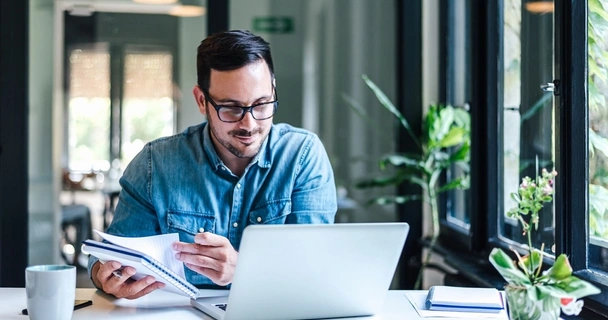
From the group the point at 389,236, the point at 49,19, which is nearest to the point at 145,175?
the point at 389,236

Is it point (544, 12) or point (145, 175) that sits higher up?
point (544, 12)

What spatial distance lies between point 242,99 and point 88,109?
2.05 m

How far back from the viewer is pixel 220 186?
1.95 meters

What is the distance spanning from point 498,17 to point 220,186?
128 cm

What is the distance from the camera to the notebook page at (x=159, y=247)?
4.96ft

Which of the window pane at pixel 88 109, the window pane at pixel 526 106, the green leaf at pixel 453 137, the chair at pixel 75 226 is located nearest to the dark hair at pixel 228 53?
the window pane at pixel 526 106

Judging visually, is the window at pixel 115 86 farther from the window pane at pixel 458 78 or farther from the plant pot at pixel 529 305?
the plant pot at pixel 529 305

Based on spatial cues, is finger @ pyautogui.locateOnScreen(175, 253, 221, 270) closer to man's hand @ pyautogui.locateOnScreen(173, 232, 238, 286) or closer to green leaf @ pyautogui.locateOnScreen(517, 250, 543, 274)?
man's hand @ pyautogui.locateOnScreen(173, 232, 238, 286)

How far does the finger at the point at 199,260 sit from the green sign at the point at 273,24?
2.21 metres

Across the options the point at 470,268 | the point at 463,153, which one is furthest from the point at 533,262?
the point at 463,153

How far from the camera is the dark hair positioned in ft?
6.15

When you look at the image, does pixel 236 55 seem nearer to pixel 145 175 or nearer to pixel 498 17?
pixel 145 175

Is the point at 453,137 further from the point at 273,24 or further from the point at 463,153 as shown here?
the point at 273,24

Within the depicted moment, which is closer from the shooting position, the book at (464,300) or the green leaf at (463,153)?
the book at (464,300)
